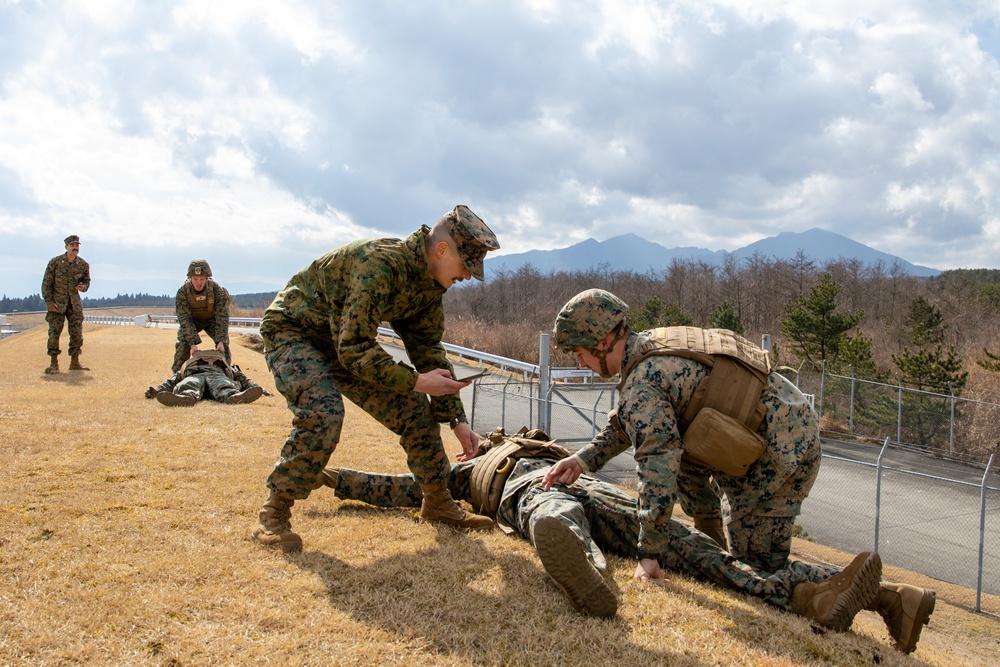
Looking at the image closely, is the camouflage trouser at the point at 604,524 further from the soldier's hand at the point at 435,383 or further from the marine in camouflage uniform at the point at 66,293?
the marine in camouflage uniform at the point at 66,293

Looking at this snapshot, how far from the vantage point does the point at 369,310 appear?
3668mm

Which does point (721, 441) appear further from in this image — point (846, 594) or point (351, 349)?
point (351, 349)

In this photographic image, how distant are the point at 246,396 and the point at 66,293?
20.7ft

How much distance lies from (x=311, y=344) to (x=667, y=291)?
68.1 meters

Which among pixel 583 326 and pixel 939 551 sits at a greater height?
pixel 583 326

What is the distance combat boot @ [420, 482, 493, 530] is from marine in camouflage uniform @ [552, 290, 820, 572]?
852mm

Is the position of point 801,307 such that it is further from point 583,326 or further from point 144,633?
point 144,633

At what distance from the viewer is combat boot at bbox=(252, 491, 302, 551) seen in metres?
3.77

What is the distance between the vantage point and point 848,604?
3.18 m

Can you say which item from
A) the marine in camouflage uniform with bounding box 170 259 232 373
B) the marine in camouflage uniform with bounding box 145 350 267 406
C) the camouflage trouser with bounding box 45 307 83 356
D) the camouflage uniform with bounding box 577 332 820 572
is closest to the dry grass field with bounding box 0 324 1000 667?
the camouflage uniform with bounding box 577 332 820 572

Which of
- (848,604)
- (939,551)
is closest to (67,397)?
(848,604)

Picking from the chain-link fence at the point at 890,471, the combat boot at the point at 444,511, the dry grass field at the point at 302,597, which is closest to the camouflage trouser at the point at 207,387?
the chain-link fence at the point at 890,471

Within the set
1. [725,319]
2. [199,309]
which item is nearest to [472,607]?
[199,309]

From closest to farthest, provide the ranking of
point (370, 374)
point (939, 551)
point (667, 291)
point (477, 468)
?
point (370, 374), point (477, 468), point (939, 551), point (667, 291)
